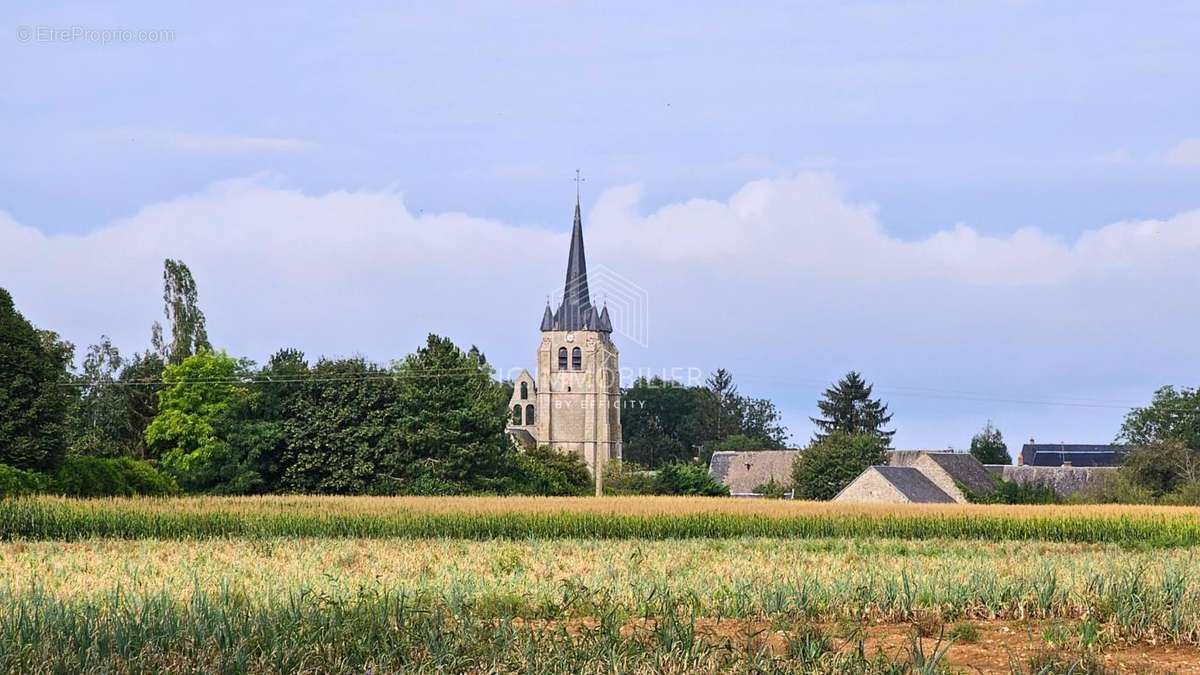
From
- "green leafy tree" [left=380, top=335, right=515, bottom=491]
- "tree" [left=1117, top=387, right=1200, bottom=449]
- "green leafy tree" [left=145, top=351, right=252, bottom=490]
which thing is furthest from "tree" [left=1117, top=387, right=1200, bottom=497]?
"green leafy tree" [left=145, top=351, right=252, bottom=490]

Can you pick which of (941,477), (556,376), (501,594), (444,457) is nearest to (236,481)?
(444,457)

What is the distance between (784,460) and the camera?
104 meters

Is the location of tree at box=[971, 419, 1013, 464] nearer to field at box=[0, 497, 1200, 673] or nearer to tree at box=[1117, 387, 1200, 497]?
tree at box=[1117, 387, 1200, 497]

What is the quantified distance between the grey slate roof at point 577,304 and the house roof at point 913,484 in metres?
55.9

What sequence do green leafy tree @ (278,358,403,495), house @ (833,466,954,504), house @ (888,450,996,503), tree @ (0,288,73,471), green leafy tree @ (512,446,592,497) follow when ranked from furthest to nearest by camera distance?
1. house @ (888,450,996,503)
2. green leafy tree @ (512,446,592,497)
3. house @ (833,466,954,504)
4. green leafy tree @ (278,358,403,495)
5. tree @ (0,288,73,471)

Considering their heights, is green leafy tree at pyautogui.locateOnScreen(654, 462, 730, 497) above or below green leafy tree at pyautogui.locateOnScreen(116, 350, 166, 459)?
below

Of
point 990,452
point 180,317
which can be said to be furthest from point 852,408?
point 180,317

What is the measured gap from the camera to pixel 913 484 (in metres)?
73.4

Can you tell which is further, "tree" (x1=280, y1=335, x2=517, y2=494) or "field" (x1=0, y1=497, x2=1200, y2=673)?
"tree" (x1=280, y1=335, x2=517, y2=494)

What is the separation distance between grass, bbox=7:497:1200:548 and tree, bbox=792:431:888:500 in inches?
1528

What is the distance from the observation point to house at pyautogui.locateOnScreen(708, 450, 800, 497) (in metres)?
103

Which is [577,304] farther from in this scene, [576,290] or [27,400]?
[27,400]

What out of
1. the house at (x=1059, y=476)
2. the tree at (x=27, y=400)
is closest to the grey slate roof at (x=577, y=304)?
the house at (x=1059, y=476)

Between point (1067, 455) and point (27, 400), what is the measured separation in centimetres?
9932
